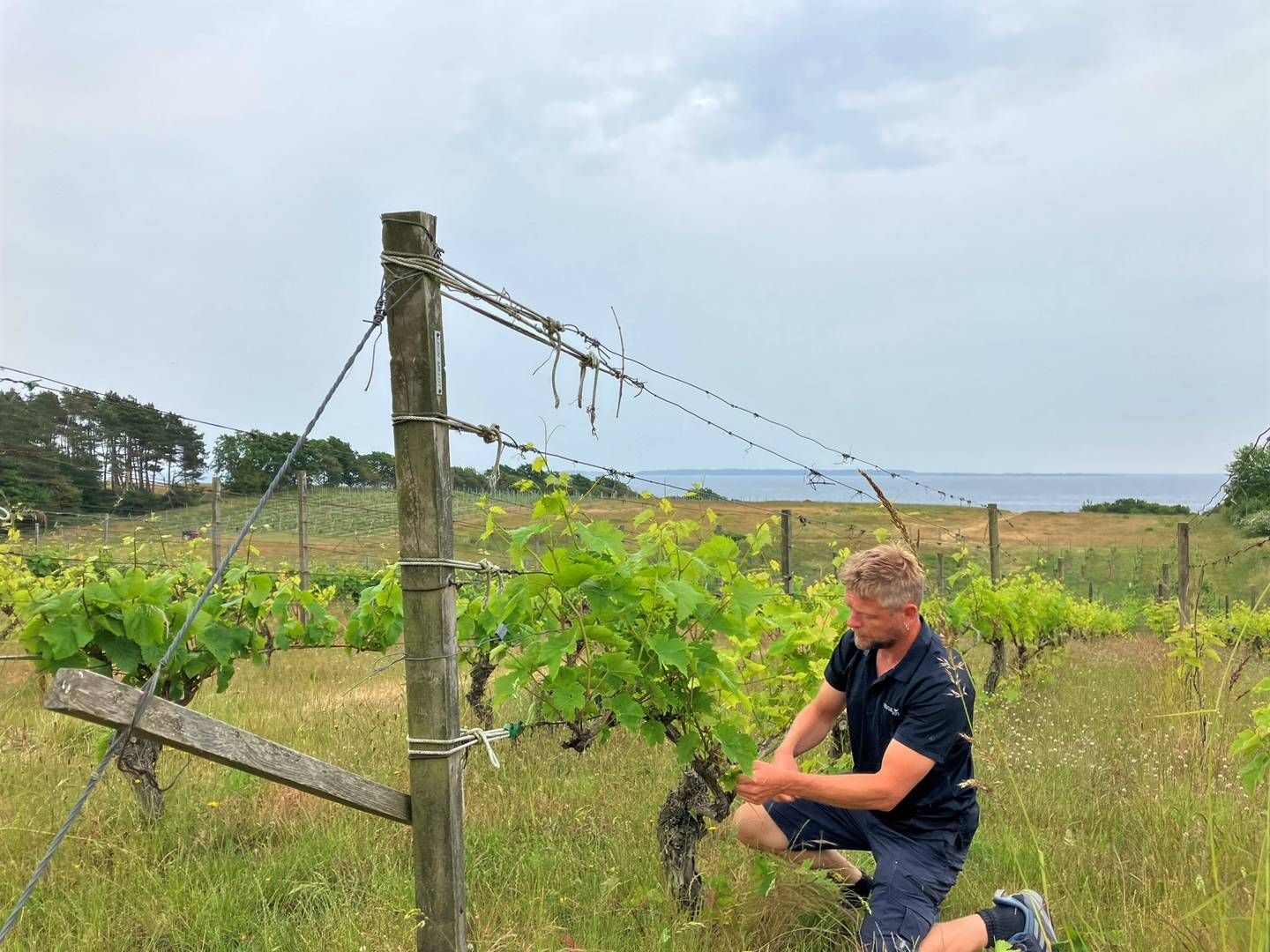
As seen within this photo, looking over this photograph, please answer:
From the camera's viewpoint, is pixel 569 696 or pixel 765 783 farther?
pixel 765 783

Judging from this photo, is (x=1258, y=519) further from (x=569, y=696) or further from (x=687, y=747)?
(x=569, y=696)

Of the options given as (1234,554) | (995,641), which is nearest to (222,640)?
(1234,554)

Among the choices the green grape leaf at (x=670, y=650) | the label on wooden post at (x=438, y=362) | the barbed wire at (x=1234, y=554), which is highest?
the label on wooden post at (x=438, y=362)

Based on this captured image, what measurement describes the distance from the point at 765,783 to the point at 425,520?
1.55 meters

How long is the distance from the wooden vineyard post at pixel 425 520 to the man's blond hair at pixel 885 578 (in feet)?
4.66

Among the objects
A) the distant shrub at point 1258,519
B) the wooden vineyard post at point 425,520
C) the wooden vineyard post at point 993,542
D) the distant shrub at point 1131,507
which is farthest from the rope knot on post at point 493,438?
the distant shrub at point 1131,507

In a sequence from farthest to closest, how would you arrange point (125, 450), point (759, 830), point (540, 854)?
point (125, 450) < point (540, 854) < point (759, 830)

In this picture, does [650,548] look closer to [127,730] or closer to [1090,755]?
[127,730]

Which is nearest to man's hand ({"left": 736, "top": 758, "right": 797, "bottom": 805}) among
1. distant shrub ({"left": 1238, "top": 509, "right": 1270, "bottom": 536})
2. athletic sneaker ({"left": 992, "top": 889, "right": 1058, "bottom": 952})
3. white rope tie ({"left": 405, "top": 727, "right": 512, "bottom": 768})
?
athletic sneaker ({"left": 992, "top": 889, "right": 1058, "bottom": 952})

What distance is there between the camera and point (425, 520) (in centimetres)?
229

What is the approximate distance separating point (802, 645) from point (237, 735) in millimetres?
2530

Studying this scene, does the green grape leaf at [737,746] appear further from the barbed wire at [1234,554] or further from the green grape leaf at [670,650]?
the barbed wire at [1234,554]

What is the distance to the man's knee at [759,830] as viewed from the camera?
330 centimetres

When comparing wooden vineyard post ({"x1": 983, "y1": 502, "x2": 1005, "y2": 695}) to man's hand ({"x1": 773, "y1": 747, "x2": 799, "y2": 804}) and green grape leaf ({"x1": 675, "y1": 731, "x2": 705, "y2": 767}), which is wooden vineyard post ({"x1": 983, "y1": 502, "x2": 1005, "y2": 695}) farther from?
green grape leaf ({"x1": 675, "y1": 731, "x2": 705, "y2": 767})
